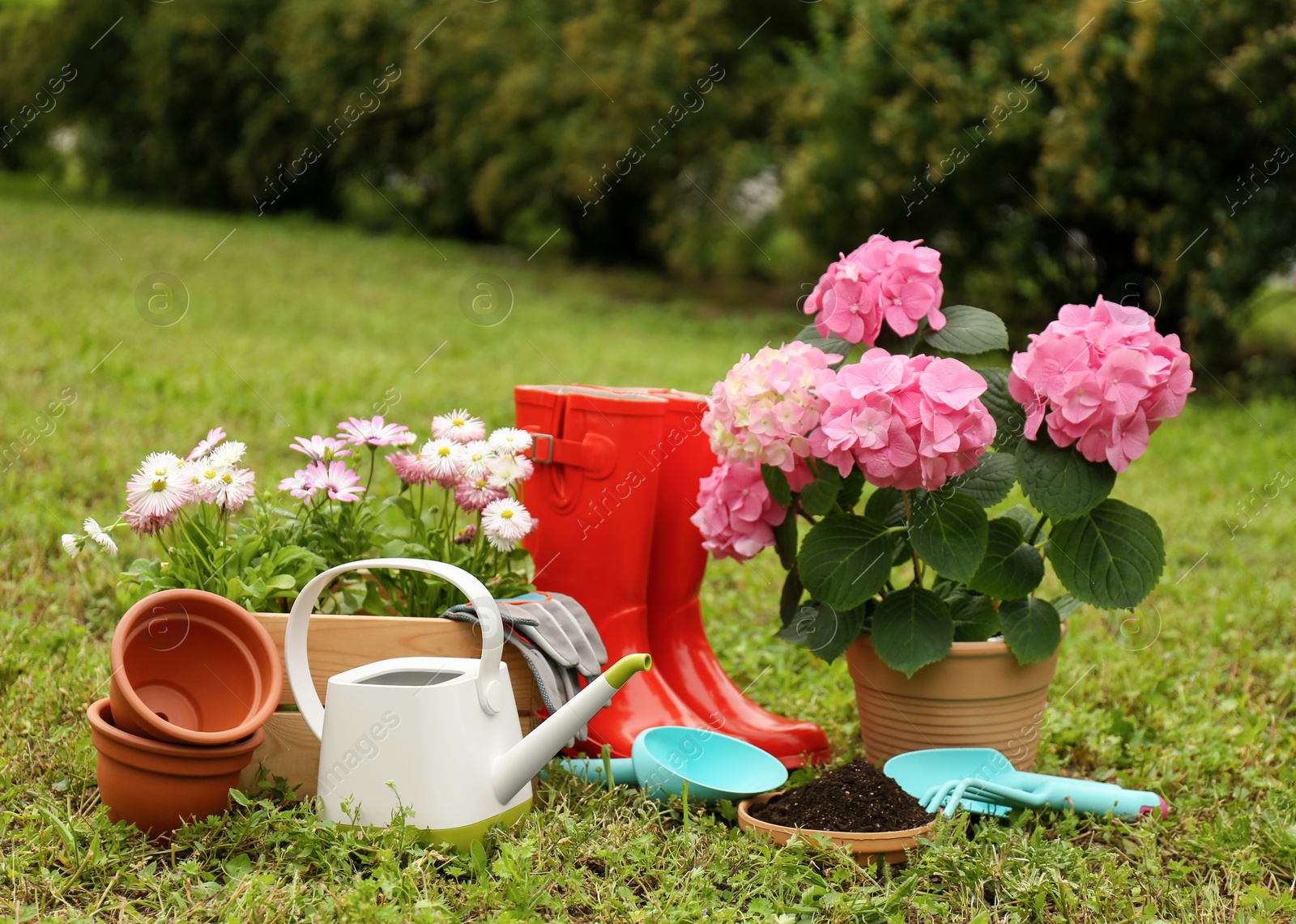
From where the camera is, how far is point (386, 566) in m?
1.69

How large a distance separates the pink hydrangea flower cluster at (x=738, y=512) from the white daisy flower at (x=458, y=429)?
16.7 inches

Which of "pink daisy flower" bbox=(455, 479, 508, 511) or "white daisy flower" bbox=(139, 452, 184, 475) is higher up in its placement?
"white daisy flower" bbox=(139, 452, 184, 475)

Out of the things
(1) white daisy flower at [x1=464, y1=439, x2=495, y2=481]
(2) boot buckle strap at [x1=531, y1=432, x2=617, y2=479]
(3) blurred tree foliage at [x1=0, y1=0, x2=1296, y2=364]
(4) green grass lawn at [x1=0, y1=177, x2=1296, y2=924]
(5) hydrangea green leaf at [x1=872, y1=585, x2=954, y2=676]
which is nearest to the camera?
(4) green grass lawn at [x1=0, y1=177, x2=1296, y2=924]

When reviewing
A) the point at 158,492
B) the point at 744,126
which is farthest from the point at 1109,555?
the point at 744,126

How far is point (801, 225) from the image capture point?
27.6 feet

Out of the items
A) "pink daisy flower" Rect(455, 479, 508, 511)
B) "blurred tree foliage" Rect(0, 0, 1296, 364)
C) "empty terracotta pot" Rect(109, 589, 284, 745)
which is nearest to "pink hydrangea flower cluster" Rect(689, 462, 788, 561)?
"pink daisy flower" Rect(455, 479, 508, 511)

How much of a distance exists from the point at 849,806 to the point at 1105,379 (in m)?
0.76

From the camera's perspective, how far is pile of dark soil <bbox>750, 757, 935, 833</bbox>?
1.68 metres

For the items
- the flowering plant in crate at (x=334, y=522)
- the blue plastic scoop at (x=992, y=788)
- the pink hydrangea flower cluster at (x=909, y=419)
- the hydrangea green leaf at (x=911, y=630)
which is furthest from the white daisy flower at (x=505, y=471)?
the blue plastic scoop at (x=992, y=788)

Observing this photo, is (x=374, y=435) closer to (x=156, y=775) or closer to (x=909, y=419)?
(x=156, y=775)

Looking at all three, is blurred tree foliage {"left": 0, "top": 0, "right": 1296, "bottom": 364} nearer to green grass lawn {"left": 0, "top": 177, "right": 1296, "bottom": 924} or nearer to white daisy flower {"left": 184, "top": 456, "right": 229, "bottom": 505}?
green grass lawn {"left": 0, "top": 177, "right": 1296, "bottom": 924}

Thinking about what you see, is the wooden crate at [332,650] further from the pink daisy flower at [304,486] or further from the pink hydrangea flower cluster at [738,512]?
the pink hydrangea flower cluster at [738,512]

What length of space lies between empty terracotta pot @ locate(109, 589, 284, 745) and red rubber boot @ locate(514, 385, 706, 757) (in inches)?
21.9

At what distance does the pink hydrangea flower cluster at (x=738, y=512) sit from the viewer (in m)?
1.97
